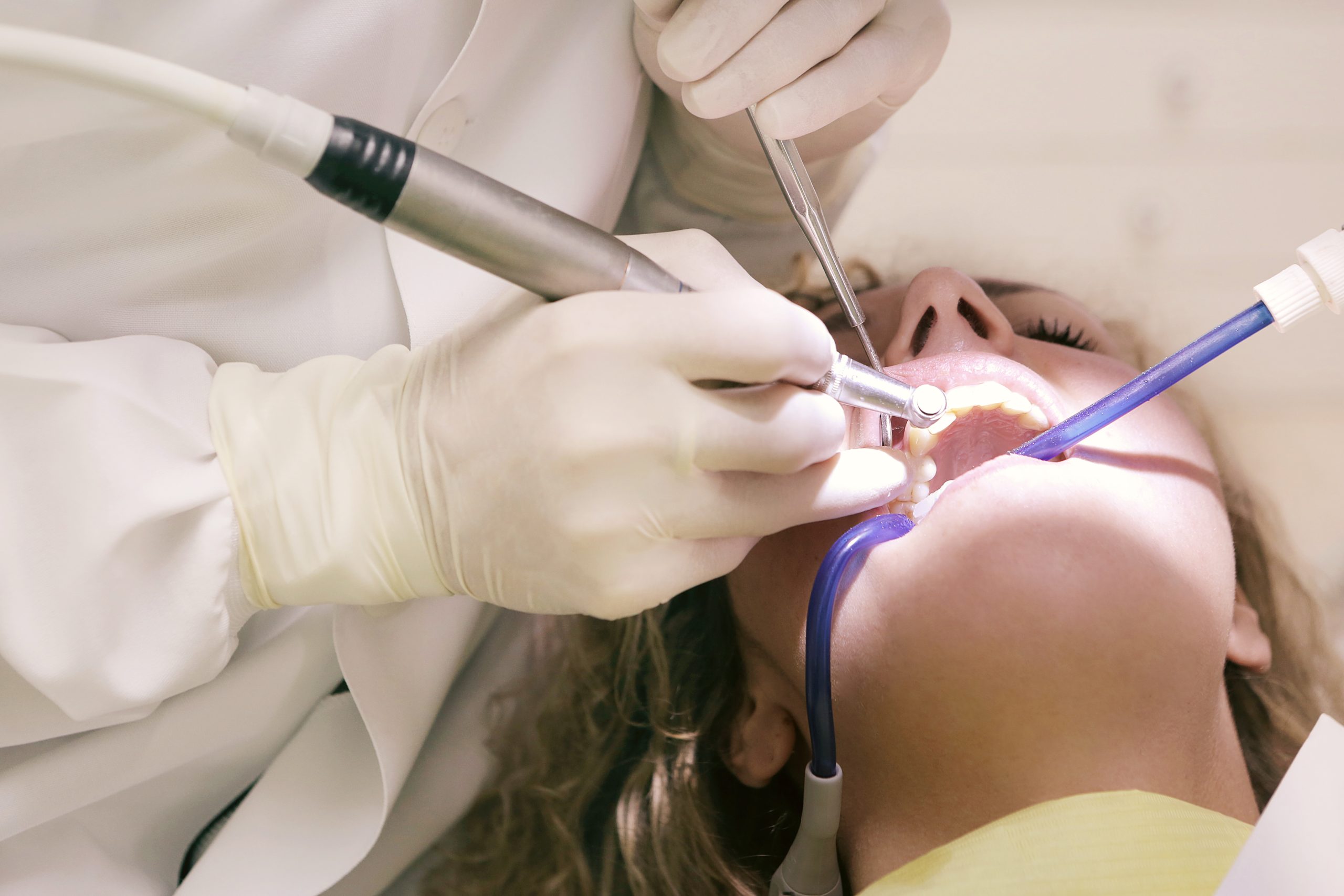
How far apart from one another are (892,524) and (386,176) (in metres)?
0.59

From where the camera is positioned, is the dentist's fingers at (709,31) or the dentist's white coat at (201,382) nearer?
the dentist's white coat at (201,382)

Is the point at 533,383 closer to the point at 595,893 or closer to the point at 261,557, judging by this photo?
the point at 261,557

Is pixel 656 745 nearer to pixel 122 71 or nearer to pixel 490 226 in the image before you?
pixel 490 226

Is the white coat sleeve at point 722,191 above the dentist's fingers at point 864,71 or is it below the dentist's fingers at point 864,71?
below

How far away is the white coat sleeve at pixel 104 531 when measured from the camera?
0.78 meters

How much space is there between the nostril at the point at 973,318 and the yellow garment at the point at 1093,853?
1.79ft

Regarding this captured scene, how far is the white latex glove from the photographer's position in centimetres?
96

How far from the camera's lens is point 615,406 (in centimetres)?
80

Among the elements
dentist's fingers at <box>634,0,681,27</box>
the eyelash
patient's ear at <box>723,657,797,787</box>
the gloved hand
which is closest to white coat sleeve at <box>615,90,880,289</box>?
dentist's fingers at <box>634,0,681,27</box>

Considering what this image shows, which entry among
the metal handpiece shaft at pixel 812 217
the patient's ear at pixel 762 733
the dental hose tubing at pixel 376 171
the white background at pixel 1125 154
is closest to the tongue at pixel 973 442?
the metal handpiece shaft at pixel 812 217

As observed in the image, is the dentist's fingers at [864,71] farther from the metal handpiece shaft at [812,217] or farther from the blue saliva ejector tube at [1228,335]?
the blue saliva ejector tube at [1228,335]

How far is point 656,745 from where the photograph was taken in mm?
1288

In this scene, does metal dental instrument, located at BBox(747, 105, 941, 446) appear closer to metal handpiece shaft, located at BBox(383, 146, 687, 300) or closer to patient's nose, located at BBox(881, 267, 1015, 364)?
patient's nose, located at BBox(881, 267, 1015, 364)

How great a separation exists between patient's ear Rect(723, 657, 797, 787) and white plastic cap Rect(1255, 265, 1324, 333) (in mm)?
673
